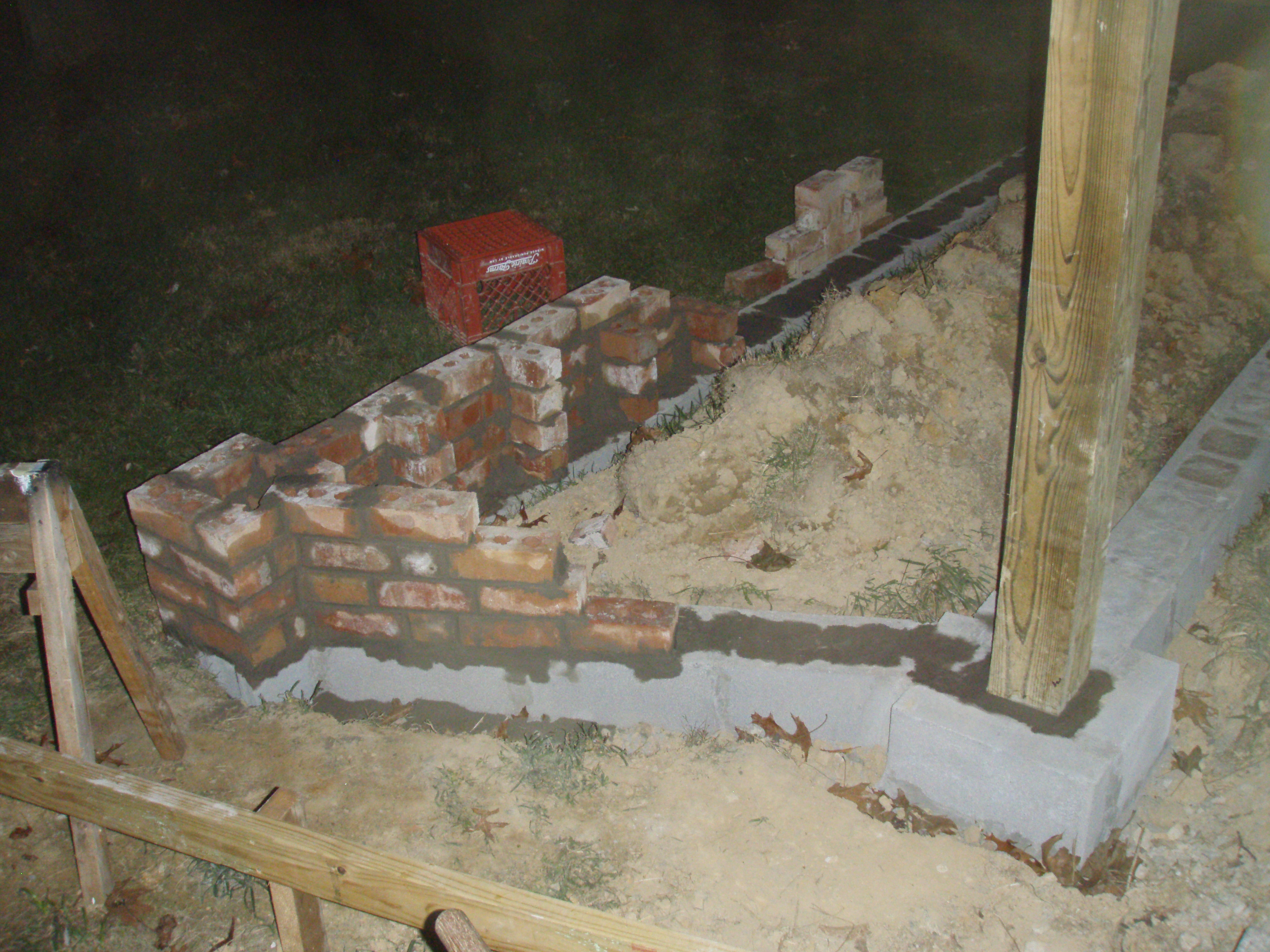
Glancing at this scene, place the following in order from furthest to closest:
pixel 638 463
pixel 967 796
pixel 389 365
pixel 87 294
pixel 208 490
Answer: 1. pixel 87 294
2. pixel 389 365
3. pixel 638 463
4. pixel 208 490
5. pixel 967 796

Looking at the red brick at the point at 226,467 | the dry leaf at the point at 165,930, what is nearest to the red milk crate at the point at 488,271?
the red brick at the point at 226,467

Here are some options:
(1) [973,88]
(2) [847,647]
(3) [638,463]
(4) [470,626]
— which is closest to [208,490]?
(4) [470,626]

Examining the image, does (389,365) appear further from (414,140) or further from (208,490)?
(414,140)

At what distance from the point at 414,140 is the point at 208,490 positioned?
6065mm

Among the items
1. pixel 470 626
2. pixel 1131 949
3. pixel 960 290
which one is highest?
pixel 960 290

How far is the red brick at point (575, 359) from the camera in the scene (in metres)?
4.99

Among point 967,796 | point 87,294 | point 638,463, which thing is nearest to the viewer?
point 967,796

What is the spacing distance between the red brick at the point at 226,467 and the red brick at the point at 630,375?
185 centimetres

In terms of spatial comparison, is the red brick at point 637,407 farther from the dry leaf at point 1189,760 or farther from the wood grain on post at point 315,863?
the wood grain on post at point 315,863

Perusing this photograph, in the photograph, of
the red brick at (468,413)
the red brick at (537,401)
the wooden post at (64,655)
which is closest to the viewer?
the wooden post at (64,655)

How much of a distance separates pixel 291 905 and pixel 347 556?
1.32 meters

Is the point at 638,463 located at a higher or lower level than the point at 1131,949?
higher

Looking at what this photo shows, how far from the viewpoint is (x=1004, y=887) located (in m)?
2.89

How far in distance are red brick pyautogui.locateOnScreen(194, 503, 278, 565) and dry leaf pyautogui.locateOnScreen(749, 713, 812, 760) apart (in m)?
1.68
